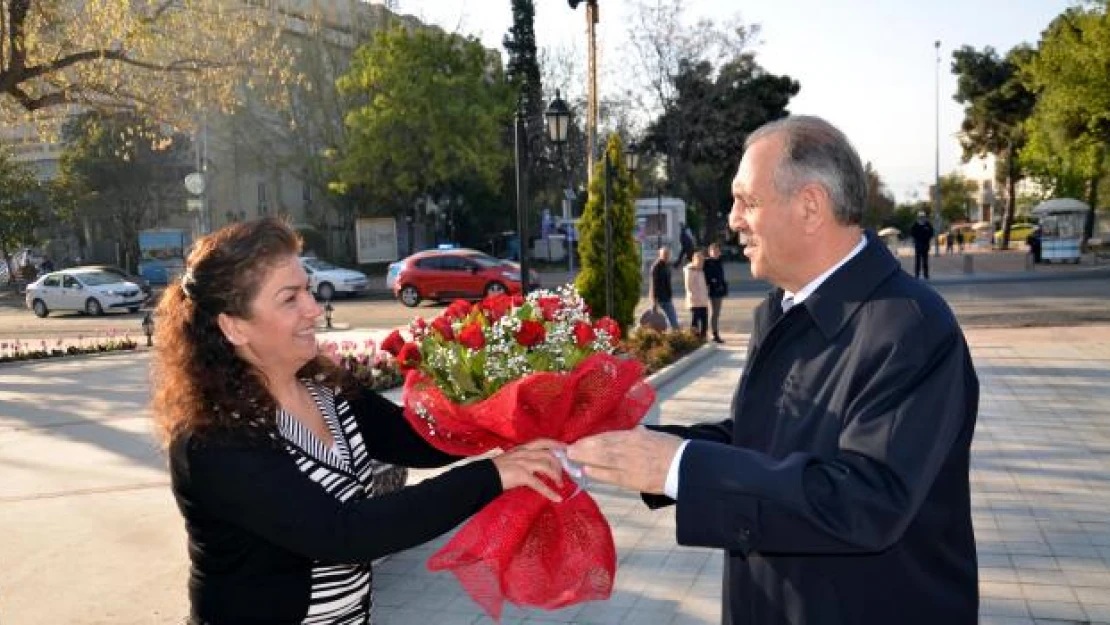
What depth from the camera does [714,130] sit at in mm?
43469

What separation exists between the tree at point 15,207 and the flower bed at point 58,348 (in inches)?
841

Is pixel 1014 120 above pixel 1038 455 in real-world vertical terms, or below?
above

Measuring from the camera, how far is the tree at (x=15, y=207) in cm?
3791

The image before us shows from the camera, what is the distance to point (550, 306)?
2561mm

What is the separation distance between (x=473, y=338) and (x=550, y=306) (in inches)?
13.9

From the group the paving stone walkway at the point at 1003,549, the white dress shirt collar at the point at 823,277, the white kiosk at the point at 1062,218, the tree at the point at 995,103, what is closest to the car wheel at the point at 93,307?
the paving stone walkway at the point at 1003,549

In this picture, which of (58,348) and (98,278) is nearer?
(58,348)

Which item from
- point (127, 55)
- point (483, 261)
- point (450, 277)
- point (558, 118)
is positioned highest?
point (127, 55)

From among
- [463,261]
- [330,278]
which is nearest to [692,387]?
[463,261]

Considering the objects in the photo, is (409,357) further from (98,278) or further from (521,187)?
(98,278)

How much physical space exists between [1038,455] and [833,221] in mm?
6697

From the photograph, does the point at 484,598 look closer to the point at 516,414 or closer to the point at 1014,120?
the point at 516,414

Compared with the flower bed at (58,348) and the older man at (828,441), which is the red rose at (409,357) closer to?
the older man at (828,441)

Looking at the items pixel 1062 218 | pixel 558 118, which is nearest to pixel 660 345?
pixel 558 118
